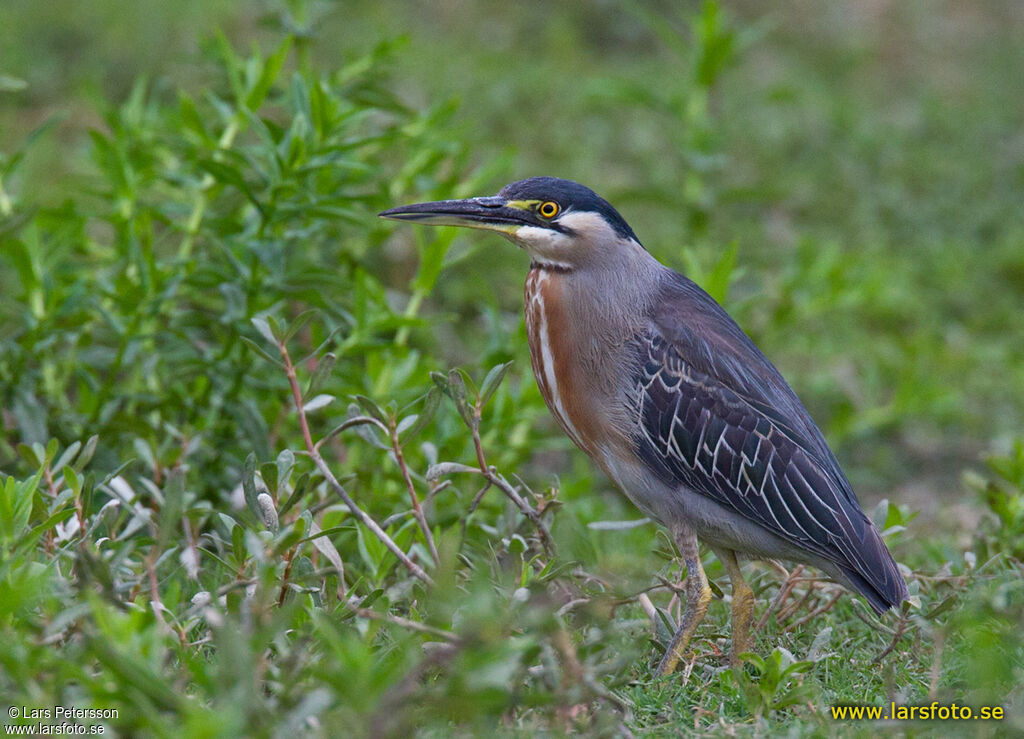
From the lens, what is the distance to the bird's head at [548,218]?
12.5 ft

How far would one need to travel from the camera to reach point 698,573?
3.49 m

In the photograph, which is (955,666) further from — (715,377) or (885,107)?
(885,107)

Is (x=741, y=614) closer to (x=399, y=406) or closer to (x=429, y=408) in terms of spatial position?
(x=429, y=408)

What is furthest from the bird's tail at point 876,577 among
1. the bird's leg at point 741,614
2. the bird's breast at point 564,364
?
the bird's breast at point 564,364

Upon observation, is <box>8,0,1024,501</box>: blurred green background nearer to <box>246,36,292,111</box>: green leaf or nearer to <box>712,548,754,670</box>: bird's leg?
<box>246,36,292,111</box>: green leaf

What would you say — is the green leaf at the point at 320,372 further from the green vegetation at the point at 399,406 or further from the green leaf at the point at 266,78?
the green leaf at the point at 266,78

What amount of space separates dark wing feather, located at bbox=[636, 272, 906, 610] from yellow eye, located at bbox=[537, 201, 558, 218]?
49 cm

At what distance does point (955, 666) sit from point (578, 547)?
1.37 m

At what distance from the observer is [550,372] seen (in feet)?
12.6

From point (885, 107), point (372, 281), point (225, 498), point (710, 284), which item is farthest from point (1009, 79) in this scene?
point (225, 498)

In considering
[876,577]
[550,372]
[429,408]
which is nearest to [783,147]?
[550,372]

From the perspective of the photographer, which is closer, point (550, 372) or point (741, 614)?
point (741, 614)

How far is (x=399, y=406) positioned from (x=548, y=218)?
932mm

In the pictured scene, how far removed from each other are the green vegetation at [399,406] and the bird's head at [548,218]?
435mm
